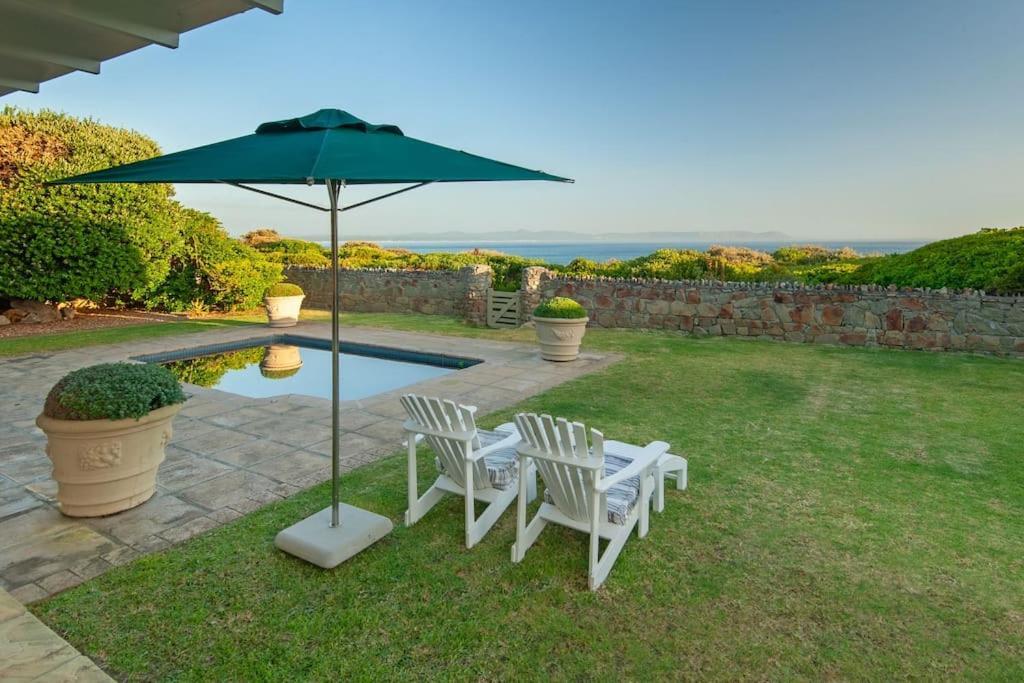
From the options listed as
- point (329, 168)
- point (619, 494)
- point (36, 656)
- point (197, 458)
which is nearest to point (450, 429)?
point (619, 494)

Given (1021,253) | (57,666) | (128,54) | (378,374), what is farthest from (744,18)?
(57,666)

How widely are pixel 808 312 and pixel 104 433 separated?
10.5 metres

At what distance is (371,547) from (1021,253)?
11.3 meters

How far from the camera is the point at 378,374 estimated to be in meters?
8.62

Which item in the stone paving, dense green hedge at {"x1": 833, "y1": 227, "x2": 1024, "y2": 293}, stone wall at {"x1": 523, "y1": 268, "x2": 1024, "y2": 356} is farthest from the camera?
dense green hedge at {"x1": 833, "y1": 227, "x2": 1024, "y2": 293}

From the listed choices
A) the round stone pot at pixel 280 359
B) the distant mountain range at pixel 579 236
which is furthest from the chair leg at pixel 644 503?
the distant mountain range at pixel 579 236

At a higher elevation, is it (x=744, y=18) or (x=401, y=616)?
(x=744, y=18)

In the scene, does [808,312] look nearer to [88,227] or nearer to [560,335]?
[560,335]

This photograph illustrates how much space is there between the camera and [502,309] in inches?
477

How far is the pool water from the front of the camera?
7734 millimetres

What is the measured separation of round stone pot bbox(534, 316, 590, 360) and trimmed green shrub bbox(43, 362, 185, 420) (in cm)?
542

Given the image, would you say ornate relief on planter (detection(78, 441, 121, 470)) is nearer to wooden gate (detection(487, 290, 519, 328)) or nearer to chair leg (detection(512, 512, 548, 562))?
chair leg (detection(512, 512, 548, 562))

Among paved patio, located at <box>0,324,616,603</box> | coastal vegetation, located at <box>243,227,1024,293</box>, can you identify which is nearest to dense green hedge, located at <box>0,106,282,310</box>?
paved patio, located at <box>0,324,616,603</box>

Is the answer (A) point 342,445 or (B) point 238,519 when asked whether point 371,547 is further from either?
(A) point 342,445
